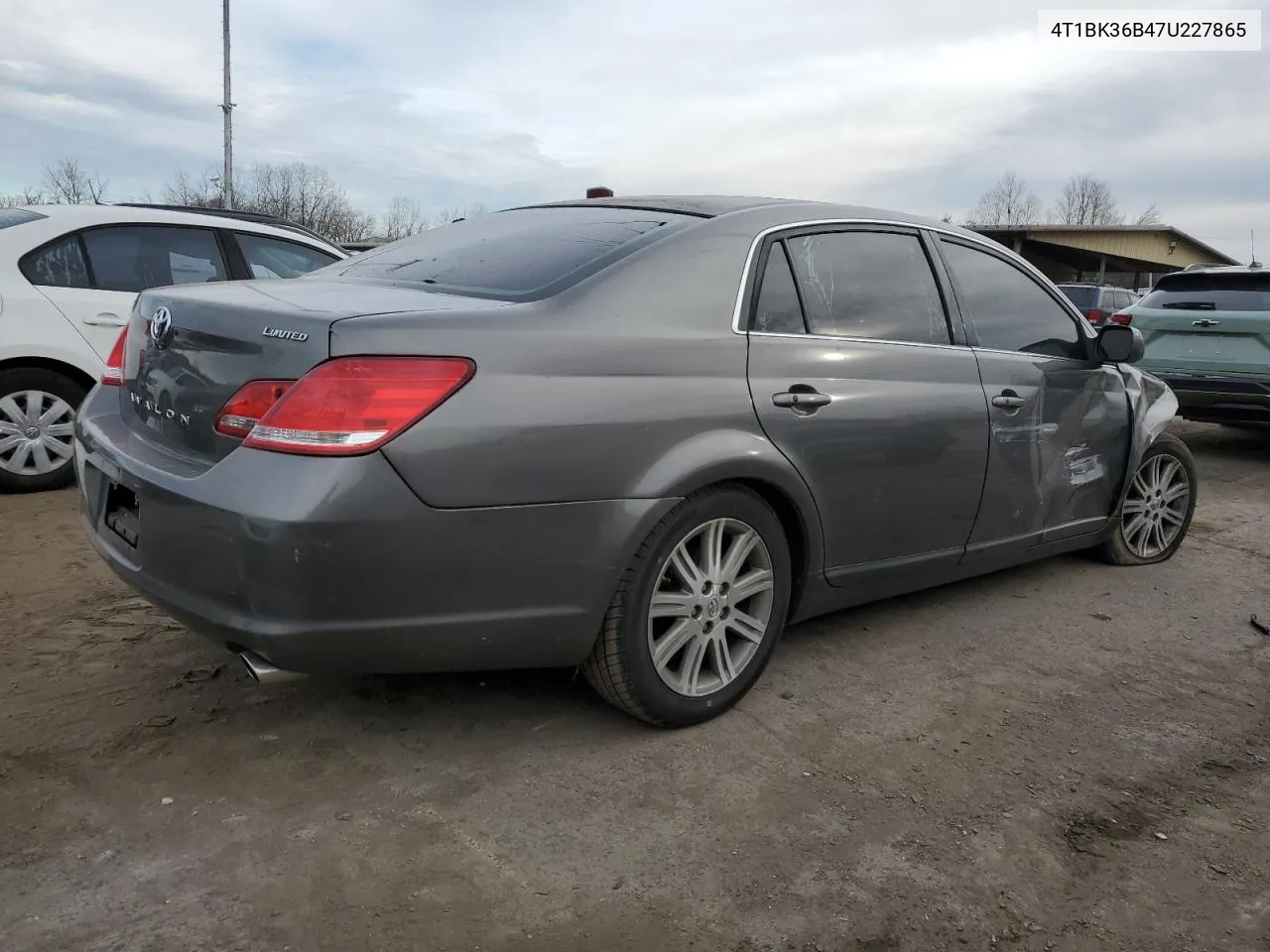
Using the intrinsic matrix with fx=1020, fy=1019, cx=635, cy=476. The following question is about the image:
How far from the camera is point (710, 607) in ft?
9.64

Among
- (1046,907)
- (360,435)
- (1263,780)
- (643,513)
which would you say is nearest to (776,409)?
(643,513)

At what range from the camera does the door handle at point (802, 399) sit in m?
3.03

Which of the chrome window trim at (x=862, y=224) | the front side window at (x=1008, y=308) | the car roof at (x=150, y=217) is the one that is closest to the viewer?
the chrome window trim at (x=862, y=224)

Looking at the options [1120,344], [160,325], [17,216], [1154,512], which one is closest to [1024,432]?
[1120,344]

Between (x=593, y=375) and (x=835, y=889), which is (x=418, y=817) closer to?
(x=835, y=889)

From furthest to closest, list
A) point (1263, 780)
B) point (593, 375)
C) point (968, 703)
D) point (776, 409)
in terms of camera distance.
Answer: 1. point (968, 703)
2. point (776, 409)
3. point (1263, 780)
4. point (593, 375)

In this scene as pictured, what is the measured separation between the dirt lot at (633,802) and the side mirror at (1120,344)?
1.27 metres

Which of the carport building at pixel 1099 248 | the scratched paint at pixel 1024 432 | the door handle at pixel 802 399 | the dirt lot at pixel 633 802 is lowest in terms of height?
the dirt lot at pixel 633 802

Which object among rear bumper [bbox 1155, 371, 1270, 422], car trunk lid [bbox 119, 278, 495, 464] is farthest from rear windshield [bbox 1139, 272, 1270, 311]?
car trunk lid [bbox 119, 278, 495, 464]

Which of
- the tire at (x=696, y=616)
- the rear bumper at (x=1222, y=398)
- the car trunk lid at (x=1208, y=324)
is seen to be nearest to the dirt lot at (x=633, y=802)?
the tire at (x=696, y=616)

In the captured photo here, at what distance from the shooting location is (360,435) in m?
2.29

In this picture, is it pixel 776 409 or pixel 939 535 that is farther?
pixel 939 535

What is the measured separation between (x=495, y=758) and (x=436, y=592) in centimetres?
61

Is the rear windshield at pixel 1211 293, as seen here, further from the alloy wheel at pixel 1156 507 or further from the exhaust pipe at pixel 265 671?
the exhaust pipe at pixel 265 671
